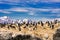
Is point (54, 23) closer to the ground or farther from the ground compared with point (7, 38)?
farther from the ground

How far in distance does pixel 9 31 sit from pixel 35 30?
511 centimetres

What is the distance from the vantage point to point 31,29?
40906mm

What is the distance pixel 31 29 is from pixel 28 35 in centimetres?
141

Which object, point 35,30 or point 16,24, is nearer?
point 35,30

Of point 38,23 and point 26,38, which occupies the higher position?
point 38,23

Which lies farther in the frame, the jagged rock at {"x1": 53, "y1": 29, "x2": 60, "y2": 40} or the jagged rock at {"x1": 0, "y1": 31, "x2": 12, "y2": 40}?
the jagged rock at {"x1": 0, "y1": 31, "x2": 12, "y2": 40}

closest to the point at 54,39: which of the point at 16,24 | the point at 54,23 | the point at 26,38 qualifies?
the point at 54,23

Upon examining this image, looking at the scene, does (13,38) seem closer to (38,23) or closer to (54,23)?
(38,23)

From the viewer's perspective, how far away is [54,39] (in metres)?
39.7

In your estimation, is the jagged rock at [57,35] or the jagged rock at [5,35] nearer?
the jagged rock at [57,35]

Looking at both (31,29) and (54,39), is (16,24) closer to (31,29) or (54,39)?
(31,29)

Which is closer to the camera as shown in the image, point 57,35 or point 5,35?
point 57,35

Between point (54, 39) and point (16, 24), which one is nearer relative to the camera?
point (54, 39)

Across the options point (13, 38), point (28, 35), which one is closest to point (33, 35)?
point (28, 35)
